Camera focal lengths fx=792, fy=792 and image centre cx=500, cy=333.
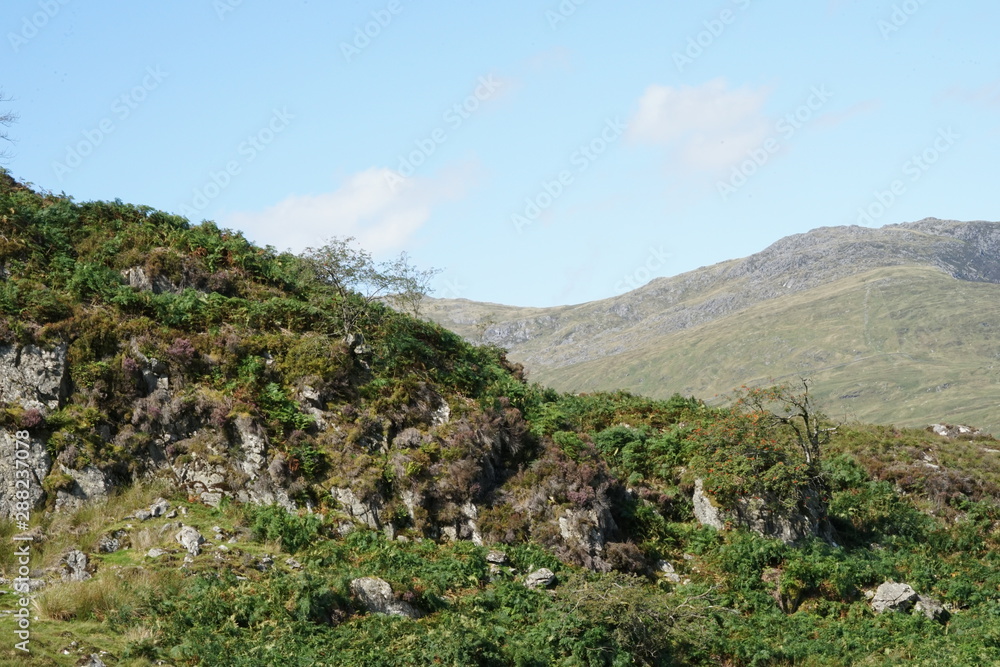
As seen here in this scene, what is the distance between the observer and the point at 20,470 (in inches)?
891

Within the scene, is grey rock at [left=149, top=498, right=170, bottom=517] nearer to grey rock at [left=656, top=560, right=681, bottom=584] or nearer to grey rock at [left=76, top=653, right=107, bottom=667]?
grey rock at [left=76, top=653, right=107, bottom=667]

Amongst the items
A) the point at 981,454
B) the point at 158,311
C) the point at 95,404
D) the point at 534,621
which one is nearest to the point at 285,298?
the point at 158,311

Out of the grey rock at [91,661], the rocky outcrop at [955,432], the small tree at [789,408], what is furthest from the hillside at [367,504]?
the rocky outcrop at [955,432]

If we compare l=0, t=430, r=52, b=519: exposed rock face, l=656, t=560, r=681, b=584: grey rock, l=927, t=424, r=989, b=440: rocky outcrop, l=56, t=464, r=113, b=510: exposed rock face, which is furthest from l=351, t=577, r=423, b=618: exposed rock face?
l=927, t=424, r=989, b=440: rocky outcrop

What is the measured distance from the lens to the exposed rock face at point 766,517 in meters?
27.6

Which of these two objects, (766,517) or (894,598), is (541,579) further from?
(894,598)

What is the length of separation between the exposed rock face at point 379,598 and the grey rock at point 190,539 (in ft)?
14.6

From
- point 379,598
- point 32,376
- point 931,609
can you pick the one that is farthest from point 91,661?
point 931,609

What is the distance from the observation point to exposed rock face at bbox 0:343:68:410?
2405 centimetres

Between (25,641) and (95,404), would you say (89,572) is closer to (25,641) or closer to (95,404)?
(25,641)

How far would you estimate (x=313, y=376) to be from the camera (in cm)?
2770

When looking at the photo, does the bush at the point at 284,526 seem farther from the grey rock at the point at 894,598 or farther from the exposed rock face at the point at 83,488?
the grey rock at the point at 894,598

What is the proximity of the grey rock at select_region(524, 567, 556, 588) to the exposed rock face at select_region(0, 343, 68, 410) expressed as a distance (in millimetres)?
15345

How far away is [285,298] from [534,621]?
17.2 m
